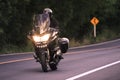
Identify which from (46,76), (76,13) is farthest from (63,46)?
(76,13)

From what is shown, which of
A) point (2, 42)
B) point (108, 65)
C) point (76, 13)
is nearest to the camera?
point (108, 65)

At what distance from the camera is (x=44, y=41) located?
12812 millimetres

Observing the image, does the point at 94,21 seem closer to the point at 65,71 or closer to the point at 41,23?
the point at 65,71

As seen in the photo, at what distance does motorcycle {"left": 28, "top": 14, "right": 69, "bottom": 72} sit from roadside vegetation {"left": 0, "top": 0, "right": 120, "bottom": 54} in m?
12.6

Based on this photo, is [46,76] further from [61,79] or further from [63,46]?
[63,46]

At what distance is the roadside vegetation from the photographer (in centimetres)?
2800

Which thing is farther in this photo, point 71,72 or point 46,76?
point 71,72

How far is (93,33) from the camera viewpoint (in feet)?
148

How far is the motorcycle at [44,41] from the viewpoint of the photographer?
12805mm

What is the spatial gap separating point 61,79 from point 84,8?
29.1m

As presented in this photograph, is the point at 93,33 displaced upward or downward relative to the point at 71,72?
downward

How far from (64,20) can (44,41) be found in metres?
24.1

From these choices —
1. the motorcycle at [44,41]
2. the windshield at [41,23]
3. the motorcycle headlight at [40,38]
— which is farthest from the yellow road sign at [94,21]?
the motorcycle headlight at [40,38]

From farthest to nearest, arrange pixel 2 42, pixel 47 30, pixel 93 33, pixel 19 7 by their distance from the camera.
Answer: pixel 93 33 < pixel 19 7 < pixel 2 42 < pixel 47 30
